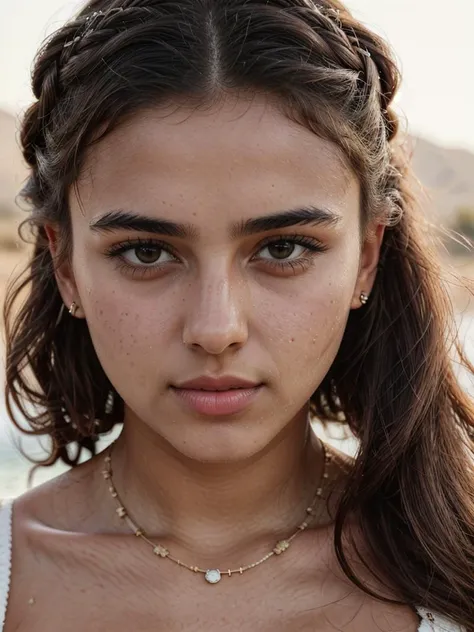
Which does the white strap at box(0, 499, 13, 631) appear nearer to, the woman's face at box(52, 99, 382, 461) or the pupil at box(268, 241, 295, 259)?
the woman's face at box(52, 99, 382, 461)

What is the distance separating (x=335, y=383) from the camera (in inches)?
109

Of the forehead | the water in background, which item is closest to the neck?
the forehead

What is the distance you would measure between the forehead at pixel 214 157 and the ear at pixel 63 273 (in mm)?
310

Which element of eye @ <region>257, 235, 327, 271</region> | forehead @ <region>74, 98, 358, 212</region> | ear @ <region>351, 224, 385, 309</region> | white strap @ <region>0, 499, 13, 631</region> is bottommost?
white strap @ <region>0, 499, 13, 631</region>

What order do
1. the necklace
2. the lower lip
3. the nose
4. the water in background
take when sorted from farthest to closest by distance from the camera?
the water in background → the necklace → the lower lip → the nose

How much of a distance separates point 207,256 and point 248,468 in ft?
2.02

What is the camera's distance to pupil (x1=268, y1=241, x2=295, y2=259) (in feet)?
7.13

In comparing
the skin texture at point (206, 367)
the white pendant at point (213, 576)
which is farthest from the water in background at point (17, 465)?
the white pendant at point (213, 576)

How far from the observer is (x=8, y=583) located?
240cm

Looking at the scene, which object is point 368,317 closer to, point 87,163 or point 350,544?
point 350,544

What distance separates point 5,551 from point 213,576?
0.51m

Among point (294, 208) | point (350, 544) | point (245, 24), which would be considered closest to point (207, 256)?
point (294, 208)

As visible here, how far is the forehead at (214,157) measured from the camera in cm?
206

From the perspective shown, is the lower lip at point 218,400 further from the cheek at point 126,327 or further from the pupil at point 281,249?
the pupil at point 281,249
